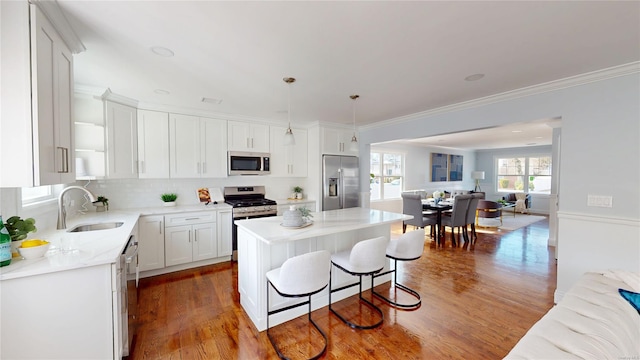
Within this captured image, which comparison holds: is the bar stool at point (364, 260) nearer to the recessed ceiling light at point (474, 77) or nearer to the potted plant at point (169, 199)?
the recessed ceiling light at point (474, 77)

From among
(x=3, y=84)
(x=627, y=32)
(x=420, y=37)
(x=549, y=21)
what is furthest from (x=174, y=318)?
(x=627, y=32)

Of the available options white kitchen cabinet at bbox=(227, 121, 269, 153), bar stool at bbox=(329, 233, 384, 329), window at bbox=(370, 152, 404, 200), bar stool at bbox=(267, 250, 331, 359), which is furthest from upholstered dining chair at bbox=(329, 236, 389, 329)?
window at bbox=(370, 152, 404, 200)

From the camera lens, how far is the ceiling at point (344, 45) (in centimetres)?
155

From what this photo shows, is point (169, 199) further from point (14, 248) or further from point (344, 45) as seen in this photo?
point (344, 45)

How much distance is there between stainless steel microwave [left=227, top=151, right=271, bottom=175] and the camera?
4250 mm

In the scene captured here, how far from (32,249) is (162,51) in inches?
63.7

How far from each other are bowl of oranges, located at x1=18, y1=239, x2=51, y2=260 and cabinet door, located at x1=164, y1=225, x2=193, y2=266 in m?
1.92

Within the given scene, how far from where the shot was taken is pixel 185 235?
3621 millimetres

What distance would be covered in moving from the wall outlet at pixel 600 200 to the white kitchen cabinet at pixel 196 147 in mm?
4644

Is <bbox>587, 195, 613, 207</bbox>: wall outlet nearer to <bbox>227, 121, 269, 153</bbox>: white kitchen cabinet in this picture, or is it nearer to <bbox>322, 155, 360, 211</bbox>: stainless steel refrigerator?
<bbox>322, 155, 360, 211</bbox>: stainless steel refrigerator

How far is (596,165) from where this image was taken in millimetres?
2559

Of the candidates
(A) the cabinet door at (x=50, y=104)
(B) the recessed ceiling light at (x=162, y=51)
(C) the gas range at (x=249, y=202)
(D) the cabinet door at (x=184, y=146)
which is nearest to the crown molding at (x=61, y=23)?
(A) the cabinet door at (x=50, y=104)

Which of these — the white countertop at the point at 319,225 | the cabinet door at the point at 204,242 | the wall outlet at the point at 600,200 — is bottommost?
the cabinet door at the point at 204,242

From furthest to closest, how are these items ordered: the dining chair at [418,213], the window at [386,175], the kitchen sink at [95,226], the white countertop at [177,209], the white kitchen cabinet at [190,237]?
the window at [386,175], the dining chair at [418,213], the white kitchen cabinet at [190,237], the white countertop at [177,209], the kitchen sink at [95,226]
